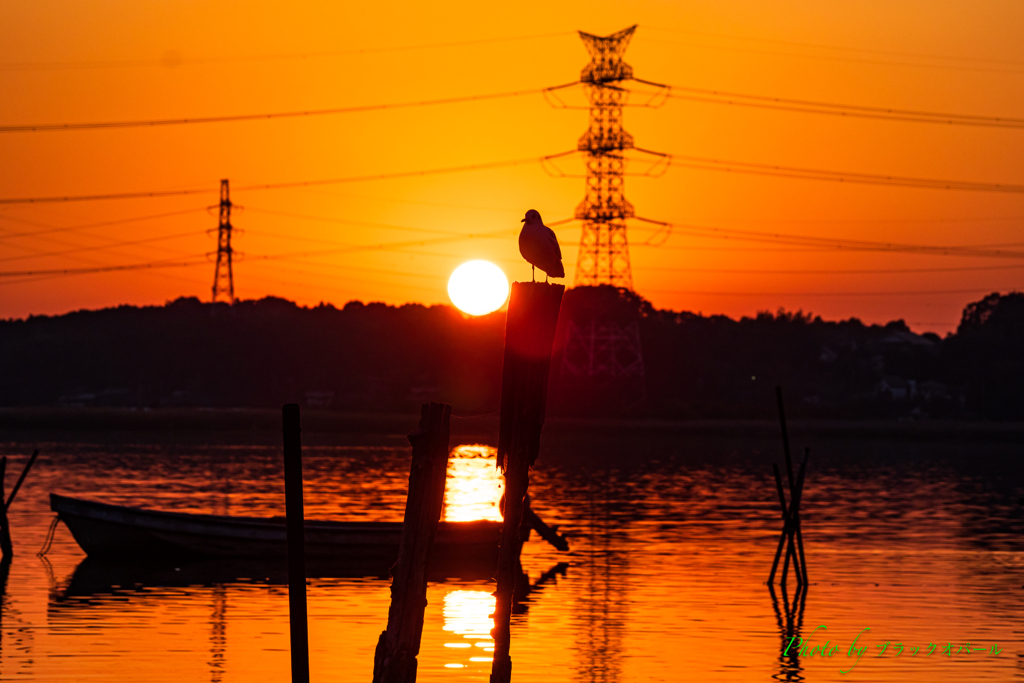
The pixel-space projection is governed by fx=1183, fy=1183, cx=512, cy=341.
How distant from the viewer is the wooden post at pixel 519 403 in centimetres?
1488

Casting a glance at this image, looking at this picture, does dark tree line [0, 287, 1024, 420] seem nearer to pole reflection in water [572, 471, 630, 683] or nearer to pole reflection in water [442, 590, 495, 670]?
pole reflection in water [572, 471, 630, 683]

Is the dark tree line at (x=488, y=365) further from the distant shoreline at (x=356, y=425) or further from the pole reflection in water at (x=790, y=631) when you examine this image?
the pole reflection in water at (x=790, y=631)

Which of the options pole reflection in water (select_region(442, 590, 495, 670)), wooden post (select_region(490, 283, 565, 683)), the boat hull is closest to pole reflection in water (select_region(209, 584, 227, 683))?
the boat hull

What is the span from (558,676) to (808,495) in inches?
1854

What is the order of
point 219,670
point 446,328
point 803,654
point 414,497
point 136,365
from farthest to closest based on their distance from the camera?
point 136,365 → point 446,328 → point 803,654 → point 219,670 → point 414,497

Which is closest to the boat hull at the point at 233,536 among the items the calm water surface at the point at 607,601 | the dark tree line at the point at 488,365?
the calm water surface at the point at 607,601

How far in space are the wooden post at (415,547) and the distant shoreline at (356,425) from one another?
106m

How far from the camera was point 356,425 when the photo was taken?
430ft

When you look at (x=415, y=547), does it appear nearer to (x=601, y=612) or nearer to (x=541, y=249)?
(x=541, y=249)

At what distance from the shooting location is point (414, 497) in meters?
15.3

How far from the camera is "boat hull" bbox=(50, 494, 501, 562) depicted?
35.4 metres

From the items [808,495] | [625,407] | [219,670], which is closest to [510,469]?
[219,670]

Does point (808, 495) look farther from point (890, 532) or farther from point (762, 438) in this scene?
point (762, 438)

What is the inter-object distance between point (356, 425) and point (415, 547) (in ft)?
383
